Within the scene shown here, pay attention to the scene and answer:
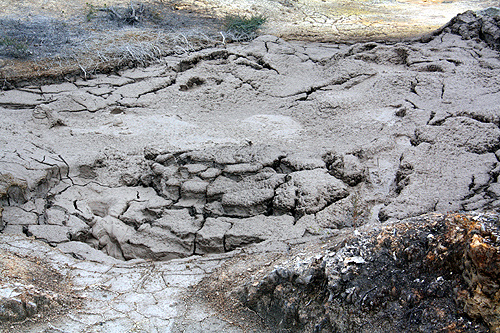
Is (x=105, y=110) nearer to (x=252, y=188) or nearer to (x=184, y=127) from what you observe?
(x=184, y=127)

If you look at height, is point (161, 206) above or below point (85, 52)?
below

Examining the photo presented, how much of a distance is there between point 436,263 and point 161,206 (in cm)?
224

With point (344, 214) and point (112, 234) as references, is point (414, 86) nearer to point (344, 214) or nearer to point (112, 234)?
point (344, 214)

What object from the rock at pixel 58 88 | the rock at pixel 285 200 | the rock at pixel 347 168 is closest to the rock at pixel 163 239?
the rock at pixel 285 200

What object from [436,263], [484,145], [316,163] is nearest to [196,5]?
[316,163]

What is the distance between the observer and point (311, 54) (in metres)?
5.75

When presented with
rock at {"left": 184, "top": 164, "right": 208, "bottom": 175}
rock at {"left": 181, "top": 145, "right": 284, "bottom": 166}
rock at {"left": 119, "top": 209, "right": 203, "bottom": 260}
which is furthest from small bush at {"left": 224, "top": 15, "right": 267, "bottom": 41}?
rock at {"left": 119, "top": 209, "right": 203, "bottom": 260}

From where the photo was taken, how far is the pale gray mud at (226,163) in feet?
8.80

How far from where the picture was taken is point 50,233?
322 cm

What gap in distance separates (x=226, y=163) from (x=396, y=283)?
6.71ft

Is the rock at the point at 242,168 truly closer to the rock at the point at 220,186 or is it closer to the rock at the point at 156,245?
the rock at the point at 220,186

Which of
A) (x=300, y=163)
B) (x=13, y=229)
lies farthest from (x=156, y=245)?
(x=300, y=163)

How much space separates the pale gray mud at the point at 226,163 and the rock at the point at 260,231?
11 millimetres

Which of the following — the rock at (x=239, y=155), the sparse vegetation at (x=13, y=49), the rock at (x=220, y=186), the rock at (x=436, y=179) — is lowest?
the rock at (x=220, y=186)
